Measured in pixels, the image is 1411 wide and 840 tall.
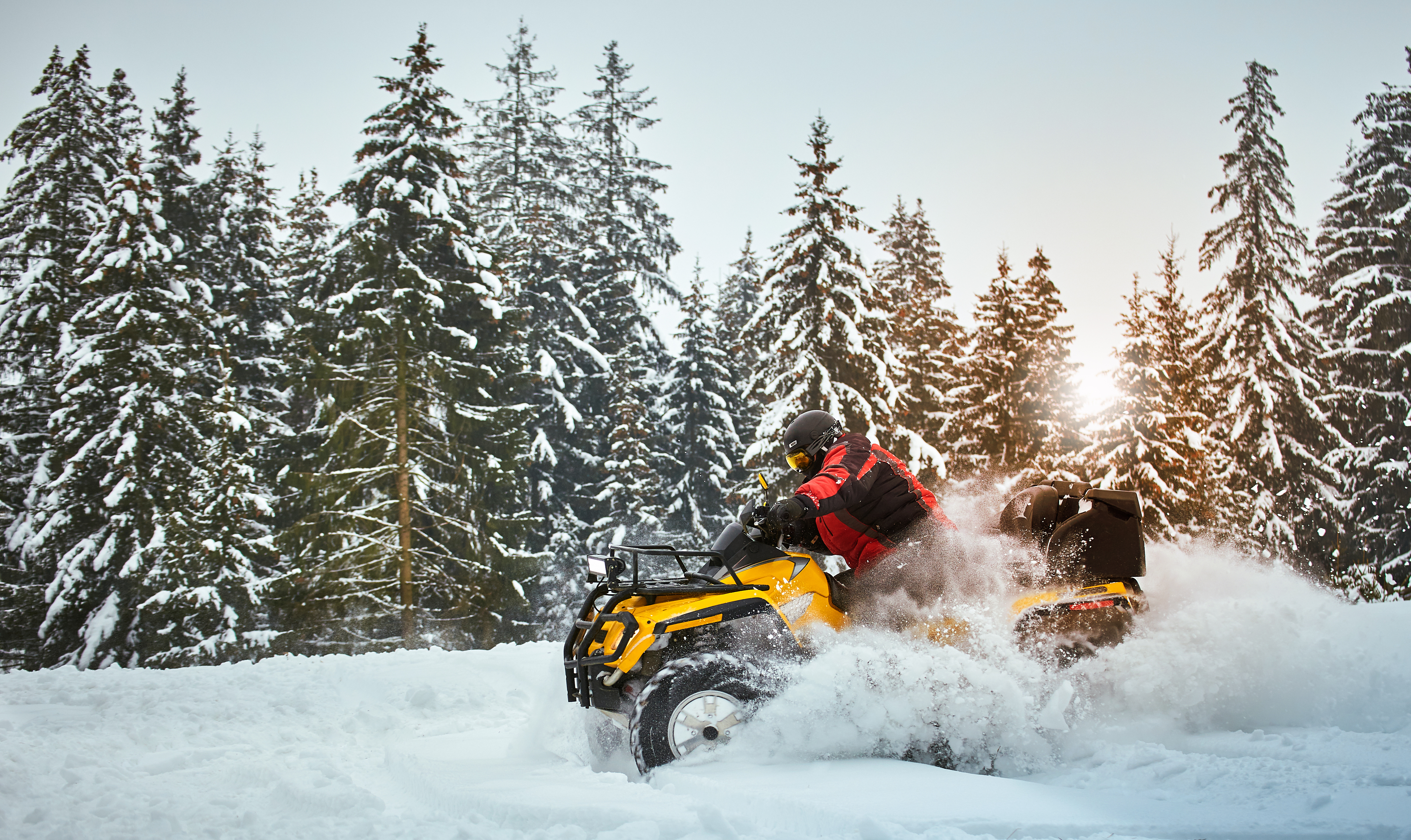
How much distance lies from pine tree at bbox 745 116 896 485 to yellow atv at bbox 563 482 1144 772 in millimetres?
13188

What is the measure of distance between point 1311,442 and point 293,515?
82.0 feet

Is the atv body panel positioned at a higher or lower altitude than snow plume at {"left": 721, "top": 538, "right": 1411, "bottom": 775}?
higher

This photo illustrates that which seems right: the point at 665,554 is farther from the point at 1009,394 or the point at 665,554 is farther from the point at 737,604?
the point at 1009,394

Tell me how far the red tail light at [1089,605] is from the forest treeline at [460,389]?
13.2 m

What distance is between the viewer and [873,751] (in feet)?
15.1

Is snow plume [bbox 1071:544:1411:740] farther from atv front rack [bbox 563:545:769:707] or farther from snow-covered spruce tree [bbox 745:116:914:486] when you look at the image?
snow-covered spruce tree [bbox 745:116:914:486]

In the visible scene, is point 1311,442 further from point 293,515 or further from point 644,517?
point 293,515

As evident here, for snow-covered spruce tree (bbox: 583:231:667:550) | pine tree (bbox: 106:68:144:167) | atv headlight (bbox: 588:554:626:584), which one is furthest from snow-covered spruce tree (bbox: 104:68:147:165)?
atv headlight (bbox: 588:554:626:584)

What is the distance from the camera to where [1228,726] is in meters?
5.08

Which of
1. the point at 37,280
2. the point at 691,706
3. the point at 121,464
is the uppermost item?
the point at 37,280

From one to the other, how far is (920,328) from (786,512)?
23342 millimetres

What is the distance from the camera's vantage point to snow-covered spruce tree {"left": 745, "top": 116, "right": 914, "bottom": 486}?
19.1 meters

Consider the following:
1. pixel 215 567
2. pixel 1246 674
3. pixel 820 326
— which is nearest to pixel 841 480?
pixel 1246 674

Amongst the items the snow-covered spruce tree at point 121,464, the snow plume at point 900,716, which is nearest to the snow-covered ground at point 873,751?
the snow plume at point 900,716
